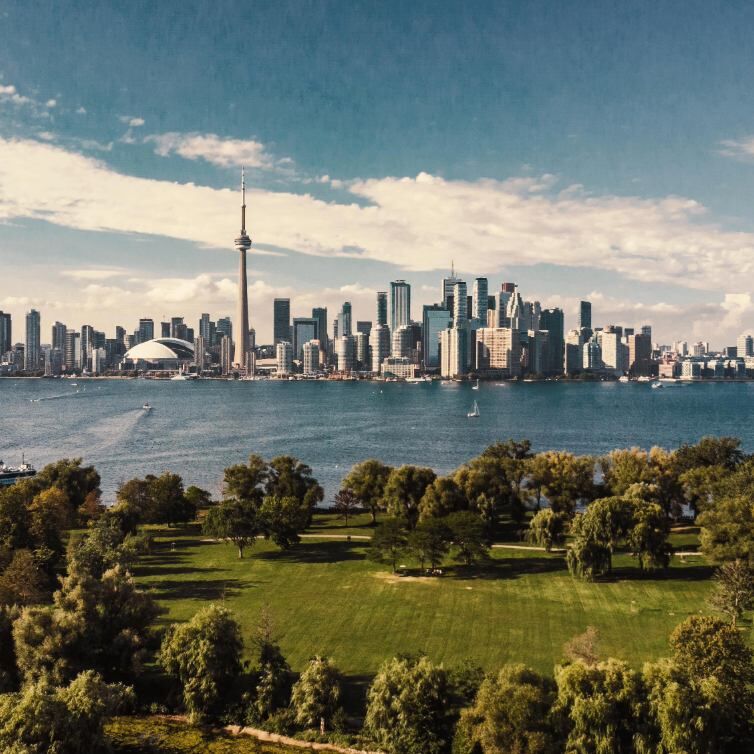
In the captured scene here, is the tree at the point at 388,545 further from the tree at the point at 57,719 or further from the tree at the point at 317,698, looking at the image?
the tree at the point at 57,719

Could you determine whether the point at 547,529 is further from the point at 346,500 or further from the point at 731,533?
the point at 346,500

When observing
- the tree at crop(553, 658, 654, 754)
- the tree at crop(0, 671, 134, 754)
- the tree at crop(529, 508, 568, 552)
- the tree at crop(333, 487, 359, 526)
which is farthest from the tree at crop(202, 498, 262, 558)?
the tree at crop(553, 658, 654, 754)

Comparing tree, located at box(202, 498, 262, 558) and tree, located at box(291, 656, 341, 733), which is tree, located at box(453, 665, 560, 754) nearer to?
tree, located at box(291, 656, 341, 733)

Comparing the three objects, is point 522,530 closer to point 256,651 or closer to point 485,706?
point 256,651

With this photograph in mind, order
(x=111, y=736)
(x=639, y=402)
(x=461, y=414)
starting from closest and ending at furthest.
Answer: (x=111, y=736)
(x=461, y=414)
(x=639, y=402)

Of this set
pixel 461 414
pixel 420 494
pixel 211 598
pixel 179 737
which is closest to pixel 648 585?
pixel 420 494

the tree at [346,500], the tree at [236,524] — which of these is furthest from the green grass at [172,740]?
the tree at [346,500]
